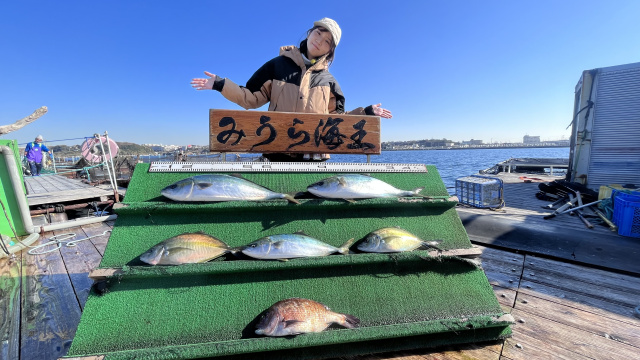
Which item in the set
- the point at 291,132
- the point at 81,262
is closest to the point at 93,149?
the point at 81,262

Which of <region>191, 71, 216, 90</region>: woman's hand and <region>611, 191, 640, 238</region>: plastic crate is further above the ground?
<region>191, 71, 216, 90</region>: woman's hand

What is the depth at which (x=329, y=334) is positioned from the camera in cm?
177

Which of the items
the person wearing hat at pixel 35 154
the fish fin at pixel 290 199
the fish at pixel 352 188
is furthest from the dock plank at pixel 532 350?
the person wearing hat at pixel 35 154

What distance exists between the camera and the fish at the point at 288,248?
2076 millimetres

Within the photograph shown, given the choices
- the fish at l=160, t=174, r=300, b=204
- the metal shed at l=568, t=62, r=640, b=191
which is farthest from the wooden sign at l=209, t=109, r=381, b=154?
the metal shed at l=568, t=62, r=640, b=191

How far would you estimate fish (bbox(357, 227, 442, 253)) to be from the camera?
2256 millimetres

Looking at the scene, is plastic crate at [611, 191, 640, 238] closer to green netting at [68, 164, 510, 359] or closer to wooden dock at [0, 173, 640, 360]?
wooden dock at [0, 173, 640, 360]

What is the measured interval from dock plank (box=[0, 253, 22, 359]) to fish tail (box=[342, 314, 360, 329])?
2.45 meters

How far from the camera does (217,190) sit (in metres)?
2.33

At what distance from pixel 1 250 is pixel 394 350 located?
5658mm

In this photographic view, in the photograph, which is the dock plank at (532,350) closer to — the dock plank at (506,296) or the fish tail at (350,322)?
the dock plank at (506,296)

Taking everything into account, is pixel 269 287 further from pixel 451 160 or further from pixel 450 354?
pixel 451 160

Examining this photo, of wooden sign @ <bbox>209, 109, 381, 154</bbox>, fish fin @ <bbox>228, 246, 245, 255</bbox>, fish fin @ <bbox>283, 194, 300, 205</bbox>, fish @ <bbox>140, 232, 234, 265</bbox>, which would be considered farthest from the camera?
wooden sign @ <bbox>209, 109, 381, 154</bbox>

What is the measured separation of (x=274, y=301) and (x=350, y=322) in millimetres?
582
